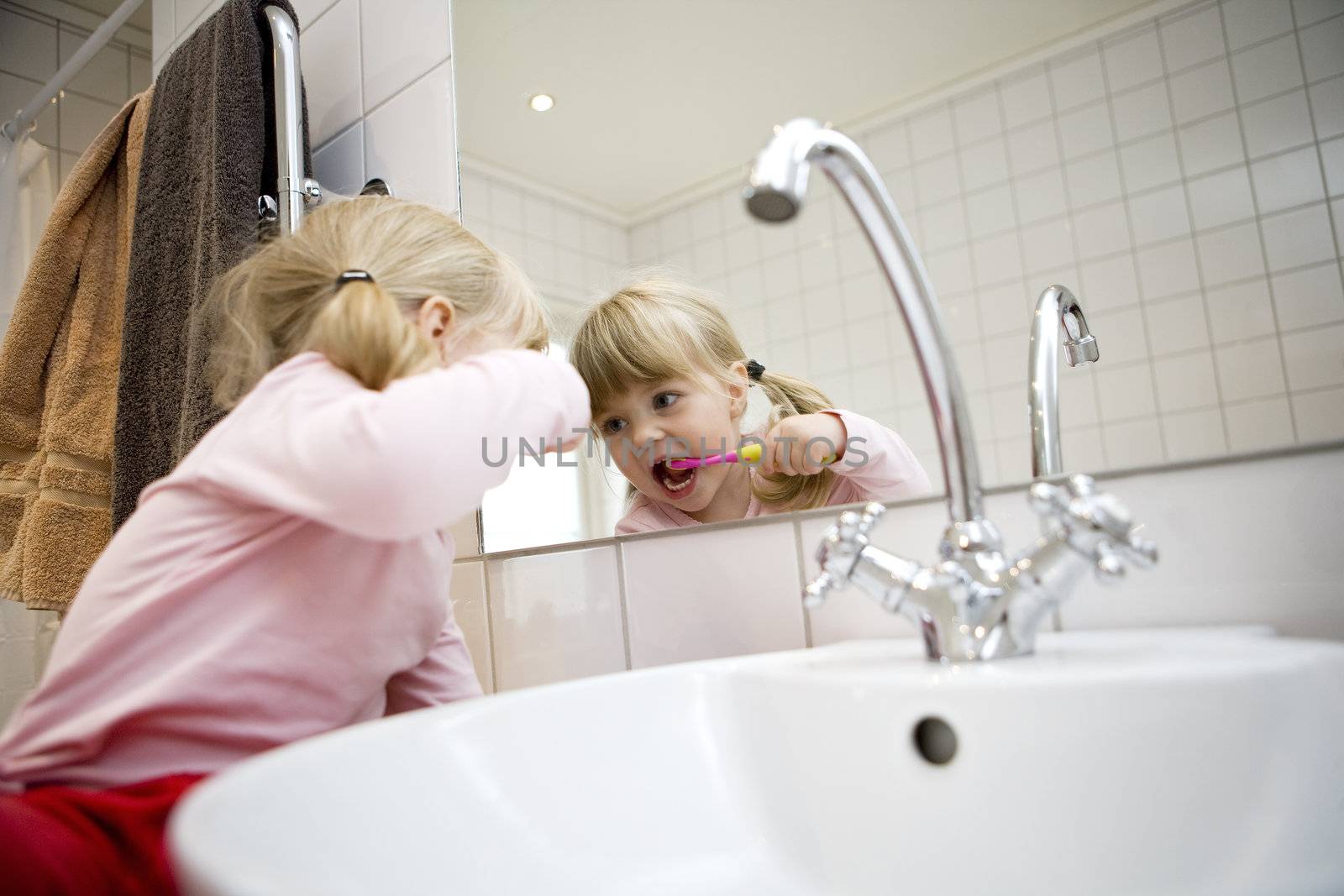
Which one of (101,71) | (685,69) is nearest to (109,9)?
(101,71)

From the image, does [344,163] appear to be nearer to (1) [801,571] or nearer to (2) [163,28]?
(2) [163,28]

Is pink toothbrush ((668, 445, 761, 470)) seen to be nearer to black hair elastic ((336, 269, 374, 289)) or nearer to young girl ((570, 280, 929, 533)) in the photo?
young girl ((570, 280, 929, 533))

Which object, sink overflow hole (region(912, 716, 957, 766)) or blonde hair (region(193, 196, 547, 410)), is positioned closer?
sink overflow hole (region(912, 716, 957, 766))

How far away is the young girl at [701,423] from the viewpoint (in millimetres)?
842

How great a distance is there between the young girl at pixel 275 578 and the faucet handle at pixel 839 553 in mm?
229

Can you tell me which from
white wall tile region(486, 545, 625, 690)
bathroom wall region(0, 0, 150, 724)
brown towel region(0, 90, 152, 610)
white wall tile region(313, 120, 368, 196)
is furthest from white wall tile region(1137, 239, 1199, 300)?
bathroom wall region(0, 0, 150, 724)

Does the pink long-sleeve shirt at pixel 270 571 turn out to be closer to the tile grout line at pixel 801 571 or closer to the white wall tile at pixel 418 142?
the tile grout line at pixel 801 571

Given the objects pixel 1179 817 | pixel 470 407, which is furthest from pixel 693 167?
pixel 1179 817

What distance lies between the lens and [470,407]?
0.65 metres

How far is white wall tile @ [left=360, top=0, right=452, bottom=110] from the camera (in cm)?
117

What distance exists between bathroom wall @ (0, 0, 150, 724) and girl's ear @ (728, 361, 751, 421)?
1.69 metres

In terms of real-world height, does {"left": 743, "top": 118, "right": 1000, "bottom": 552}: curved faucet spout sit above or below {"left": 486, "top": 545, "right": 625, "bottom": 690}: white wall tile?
above

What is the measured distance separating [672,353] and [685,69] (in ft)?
0.96

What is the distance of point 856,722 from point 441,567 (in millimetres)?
400
